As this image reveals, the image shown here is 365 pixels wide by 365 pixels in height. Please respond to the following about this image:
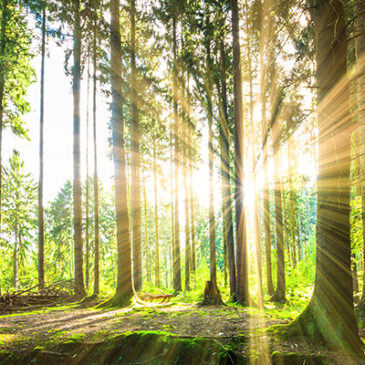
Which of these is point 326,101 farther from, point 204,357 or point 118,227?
point 118,227

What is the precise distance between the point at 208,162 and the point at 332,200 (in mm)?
8760

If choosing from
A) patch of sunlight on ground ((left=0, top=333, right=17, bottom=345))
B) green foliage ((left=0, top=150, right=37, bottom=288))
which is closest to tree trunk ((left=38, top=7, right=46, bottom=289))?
patch of sunlight on ground ((left=0, top=333, right=17, bottom=345))

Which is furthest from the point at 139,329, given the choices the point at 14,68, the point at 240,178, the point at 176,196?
the point at 14,68

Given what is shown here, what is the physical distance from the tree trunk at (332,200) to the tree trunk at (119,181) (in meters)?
5.54

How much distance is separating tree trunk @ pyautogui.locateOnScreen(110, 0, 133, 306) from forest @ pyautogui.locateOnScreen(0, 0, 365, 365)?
4 centimetres

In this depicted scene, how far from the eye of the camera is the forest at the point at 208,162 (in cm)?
399

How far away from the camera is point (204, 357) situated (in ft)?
12.9

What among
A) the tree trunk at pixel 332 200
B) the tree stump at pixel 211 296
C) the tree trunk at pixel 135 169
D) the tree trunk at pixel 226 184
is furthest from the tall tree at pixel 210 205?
the tree trunk at pixel 332 200

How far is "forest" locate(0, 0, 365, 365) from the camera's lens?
3986 mm

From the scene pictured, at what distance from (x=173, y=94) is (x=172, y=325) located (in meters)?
11.3

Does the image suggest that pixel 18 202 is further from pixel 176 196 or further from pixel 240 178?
pixel 240 178

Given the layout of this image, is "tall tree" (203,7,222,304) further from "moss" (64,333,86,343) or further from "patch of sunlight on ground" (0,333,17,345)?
"patch of sunlight on ground" (0,333,17,345)

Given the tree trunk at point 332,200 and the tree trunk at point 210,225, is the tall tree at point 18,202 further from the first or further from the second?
the tree trunk at point 332,200

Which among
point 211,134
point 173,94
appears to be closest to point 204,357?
point 211,134
